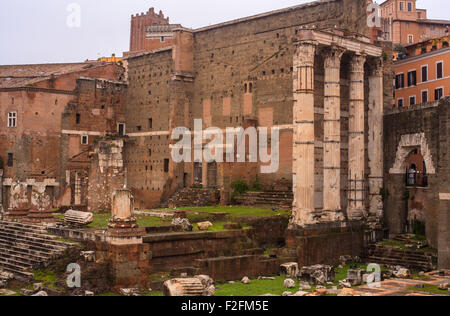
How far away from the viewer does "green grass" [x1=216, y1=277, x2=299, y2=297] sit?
1945 centimetres

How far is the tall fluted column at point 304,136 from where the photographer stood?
84.6ft

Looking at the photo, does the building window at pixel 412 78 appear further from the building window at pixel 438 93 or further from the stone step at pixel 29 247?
the stone step at pixel 29 247

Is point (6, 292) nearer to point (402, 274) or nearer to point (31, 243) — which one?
point (31, 243)

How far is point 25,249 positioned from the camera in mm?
22828

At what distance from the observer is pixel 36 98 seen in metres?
39.0

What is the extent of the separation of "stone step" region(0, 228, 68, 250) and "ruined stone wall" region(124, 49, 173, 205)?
15.2m

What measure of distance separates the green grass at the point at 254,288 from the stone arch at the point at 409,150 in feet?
28.9

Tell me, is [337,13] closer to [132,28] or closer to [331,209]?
[331,209]

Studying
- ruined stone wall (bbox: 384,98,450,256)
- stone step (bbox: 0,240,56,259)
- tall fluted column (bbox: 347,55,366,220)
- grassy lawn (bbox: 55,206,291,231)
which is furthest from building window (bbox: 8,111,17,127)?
ruined stone wall (bbox: 384,98,450,256)

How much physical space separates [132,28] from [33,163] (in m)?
27.9

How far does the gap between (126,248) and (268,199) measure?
45.2 ft

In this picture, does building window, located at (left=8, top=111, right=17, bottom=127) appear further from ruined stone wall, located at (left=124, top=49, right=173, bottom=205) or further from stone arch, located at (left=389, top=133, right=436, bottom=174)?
stone arch, located at (left=389, top=133, right=436, bottom=174)

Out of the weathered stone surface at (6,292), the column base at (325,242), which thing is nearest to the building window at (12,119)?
the column base at (325,242)
